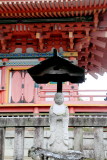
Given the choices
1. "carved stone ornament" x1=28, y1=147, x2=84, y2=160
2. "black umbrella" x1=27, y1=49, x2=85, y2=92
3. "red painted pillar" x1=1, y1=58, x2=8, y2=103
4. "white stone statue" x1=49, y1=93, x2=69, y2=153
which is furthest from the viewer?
"red painted pillar" x1=1, y1=58, x2=8, y2=103

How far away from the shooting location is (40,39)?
13.7 metres

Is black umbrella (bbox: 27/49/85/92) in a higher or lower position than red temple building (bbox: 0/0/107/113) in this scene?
lower

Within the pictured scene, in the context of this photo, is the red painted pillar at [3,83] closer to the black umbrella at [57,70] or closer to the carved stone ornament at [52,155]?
the black umbrella at [57,70]

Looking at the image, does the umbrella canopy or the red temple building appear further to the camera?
the red temple building

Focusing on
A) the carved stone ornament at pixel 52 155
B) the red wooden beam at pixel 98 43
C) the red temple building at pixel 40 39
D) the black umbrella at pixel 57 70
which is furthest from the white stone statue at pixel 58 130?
the red wooden beam at pixel 98 43

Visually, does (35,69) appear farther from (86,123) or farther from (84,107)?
(84,107)

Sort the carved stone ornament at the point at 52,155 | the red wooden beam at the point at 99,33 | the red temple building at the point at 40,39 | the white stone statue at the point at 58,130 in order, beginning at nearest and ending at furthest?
1. the carved stone ornament at the point at 52,155
2. the white stone statue at the point at 58,130
3. the red temple building at the point at 40,39
4. the red wooden beam at the point at 99,33

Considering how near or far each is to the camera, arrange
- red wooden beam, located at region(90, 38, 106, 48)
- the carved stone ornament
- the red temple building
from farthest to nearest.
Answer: red wooden beam, located at region(90, 38, 106, 48) → the red temple building → the carved stone ornament

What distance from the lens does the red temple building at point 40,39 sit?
40.6ft

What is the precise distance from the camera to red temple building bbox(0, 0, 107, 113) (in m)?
12.4

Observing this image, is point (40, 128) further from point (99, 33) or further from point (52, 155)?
point (99, 33)

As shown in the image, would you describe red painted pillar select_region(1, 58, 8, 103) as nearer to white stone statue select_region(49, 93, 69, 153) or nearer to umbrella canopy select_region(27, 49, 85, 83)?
umbrella canopy select_region(27, 49, 85, 83)

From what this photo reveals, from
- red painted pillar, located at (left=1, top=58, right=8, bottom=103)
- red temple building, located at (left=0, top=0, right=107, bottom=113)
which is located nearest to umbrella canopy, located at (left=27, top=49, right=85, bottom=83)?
red temple building, located at (left=0, top=0, right=107, bottom=113)

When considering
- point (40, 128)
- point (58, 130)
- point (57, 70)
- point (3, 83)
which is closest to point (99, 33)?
point (3, 83)
